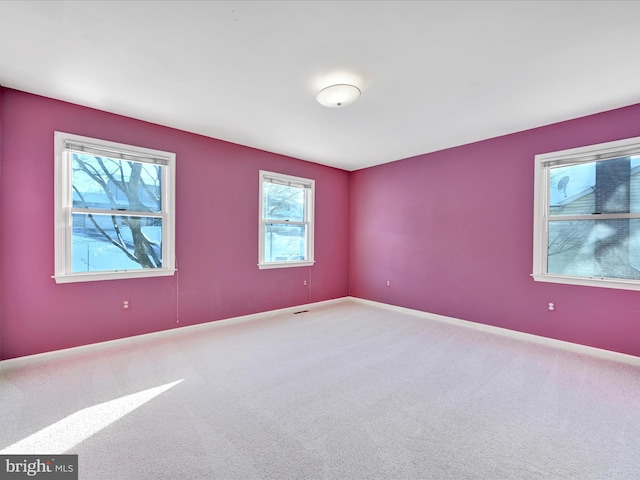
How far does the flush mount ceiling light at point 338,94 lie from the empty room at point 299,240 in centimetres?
2

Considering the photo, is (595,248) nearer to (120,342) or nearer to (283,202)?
(283,202)

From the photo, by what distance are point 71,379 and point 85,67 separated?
2.59 meters

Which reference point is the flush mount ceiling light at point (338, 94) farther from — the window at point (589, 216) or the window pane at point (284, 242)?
the window at point (589, 216)

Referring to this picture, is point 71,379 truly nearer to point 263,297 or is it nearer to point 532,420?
point 263,297

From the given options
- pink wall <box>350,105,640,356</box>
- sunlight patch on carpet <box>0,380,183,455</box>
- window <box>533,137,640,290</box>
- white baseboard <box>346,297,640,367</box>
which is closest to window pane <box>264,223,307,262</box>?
pink wall <box>350,105,640,356</box>

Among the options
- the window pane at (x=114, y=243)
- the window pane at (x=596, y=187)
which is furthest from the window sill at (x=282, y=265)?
the window pane at (x=596, y=187)

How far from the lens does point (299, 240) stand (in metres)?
5.01

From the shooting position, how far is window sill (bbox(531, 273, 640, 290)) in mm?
2885

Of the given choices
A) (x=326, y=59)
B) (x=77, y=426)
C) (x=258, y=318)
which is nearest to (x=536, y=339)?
(x=258, y=318)

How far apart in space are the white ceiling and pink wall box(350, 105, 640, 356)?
0.37 meters

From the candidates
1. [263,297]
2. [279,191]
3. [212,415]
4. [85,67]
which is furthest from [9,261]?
[279,191]

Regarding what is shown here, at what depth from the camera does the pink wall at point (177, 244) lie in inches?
105

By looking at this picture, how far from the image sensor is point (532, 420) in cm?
193

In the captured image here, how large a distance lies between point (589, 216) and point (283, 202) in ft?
13.0
